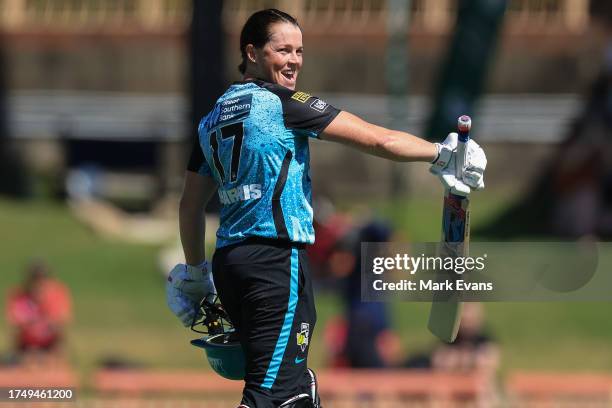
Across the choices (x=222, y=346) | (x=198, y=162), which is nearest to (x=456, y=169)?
(x=198, y=162)

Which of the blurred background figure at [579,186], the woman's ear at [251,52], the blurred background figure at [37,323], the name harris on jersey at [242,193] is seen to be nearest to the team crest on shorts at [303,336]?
the name harris on jersey at [242,193]

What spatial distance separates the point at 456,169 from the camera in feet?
16.1

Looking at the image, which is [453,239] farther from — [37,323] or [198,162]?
[37,323]

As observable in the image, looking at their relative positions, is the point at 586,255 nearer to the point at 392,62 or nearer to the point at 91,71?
the point at 392,62

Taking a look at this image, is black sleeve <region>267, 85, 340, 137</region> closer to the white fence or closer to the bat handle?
the bat handle

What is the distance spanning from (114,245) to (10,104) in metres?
5.46

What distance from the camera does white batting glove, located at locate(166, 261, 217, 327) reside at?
552 cm

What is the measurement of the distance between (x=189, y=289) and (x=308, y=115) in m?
1.04

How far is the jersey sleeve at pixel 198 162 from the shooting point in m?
5.22

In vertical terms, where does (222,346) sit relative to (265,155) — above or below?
below

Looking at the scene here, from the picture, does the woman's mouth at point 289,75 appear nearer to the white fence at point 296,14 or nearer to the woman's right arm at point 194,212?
the woman's right arm at point 194,212

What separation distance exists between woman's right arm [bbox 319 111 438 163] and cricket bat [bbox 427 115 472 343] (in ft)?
0.40

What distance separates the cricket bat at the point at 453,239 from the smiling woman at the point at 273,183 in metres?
0.06

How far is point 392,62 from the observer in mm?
18188
